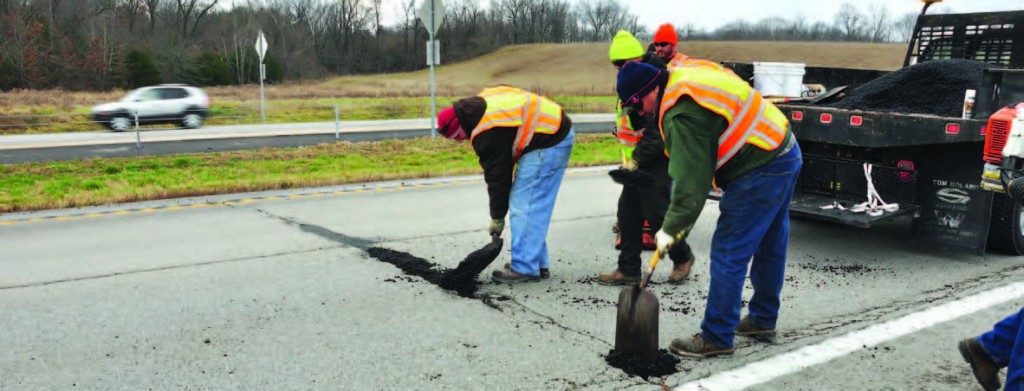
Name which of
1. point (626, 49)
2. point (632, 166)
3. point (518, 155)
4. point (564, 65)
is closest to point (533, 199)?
point (518, 155)

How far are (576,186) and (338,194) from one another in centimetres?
313

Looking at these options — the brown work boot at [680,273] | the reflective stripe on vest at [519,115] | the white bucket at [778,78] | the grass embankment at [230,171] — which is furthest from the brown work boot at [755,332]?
the grass embankment at [230,171]

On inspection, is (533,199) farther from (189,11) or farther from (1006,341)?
(189,11)

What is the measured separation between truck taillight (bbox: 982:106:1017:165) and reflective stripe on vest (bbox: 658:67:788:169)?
5.56 feet

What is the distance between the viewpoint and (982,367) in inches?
145

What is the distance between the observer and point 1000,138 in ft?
15.8

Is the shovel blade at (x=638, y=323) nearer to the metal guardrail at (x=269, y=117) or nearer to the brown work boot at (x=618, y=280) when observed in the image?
the brown work boot at (x=618, y=280)

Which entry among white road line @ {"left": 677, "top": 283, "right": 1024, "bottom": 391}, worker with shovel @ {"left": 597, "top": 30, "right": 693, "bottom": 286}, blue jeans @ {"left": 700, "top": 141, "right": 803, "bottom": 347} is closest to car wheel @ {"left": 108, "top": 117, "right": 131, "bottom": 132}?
worker with shovel @ {"left": 597, "top": 30, "right": 693, "bottom": 286}

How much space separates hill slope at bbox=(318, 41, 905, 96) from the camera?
159 ft

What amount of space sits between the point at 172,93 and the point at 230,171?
1369cm

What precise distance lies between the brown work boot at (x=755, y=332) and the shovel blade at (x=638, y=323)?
2.44 feet

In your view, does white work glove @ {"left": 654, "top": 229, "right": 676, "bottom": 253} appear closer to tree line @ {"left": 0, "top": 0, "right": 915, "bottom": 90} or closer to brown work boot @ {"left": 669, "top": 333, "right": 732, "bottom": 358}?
brown work boot @ {"left": 669, "top": 333, "right": 732, "bottom": 358}

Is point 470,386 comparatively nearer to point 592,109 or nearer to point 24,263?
point 24,263

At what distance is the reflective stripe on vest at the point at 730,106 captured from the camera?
12.4ft
